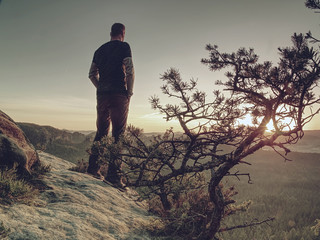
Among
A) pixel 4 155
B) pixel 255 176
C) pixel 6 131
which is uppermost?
pixel 6 131

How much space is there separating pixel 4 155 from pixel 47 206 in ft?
3.03

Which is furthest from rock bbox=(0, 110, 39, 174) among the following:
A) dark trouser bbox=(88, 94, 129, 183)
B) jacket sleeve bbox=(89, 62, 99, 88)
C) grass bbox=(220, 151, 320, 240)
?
grass bbox=(220, 151, 320, 240)

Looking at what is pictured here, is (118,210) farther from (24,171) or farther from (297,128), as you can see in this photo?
(297,128)

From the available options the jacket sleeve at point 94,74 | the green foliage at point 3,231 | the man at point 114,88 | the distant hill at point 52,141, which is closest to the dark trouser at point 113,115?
the man at point 114,88

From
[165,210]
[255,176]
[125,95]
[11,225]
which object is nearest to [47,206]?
[11,225]

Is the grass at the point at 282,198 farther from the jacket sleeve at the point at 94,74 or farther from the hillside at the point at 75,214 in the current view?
the jacket sleeve at the point at 94,74

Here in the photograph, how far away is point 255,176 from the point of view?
1961cm

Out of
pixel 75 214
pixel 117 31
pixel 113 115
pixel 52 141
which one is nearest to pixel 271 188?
pixel 113 115

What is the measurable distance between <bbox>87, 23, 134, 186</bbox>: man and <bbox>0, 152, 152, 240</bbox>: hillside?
2.22ft

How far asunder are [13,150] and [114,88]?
2085 millimetres

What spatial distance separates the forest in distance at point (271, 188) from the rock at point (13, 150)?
0.49 metres

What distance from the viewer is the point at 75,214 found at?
8.58ft

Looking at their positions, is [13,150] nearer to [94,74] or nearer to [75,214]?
[75,214]

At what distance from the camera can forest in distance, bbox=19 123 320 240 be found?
7660 millimetres
